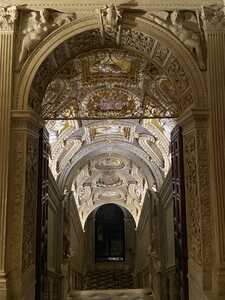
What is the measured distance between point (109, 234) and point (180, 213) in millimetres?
26111

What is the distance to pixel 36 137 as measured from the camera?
820 cm

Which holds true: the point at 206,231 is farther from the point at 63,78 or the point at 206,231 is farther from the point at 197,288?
the point at 63,78

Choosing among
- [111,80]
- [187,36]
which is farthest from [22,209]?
[111,80]

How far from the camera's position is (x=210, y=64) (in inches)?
304

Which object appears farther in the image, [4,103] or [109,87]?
[109,87]

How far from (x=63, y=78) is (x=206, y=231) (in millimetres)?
5548

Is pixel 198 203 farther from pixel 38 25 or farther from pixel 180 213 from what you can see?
pixel 38 25

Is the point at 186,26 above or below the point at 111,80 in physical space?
below

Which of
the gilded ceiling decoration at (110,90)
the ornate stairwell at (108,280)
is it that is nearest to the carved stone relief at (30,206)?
the gilded ceiling decoration at (110,90)

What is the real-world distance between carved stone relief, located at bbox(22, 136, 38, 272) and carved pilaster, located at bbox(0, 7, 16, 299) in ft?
1.38

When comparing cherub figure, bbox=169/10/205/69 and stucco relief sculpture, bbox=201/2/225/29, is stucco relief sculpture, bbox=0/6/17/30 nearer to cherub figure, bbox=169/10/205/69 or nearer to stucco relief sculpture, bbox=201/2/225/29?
cherub figure, bbox=169/10/205/69

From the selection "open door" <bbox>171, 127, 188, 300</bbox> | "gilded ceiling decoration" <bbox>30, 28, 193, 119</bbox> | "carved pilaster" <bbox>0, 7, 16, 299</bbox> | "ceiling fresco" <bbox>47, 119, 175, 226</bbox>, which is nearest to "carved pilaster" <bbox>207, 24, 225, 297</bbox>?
"gilded ceiling decoration" <bbox>30, 28, 193, 119</bbox>

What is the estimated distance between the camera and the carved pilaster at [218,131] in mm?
7027

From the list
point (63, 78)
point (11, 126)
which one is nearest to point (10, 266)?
point (11, 126)
